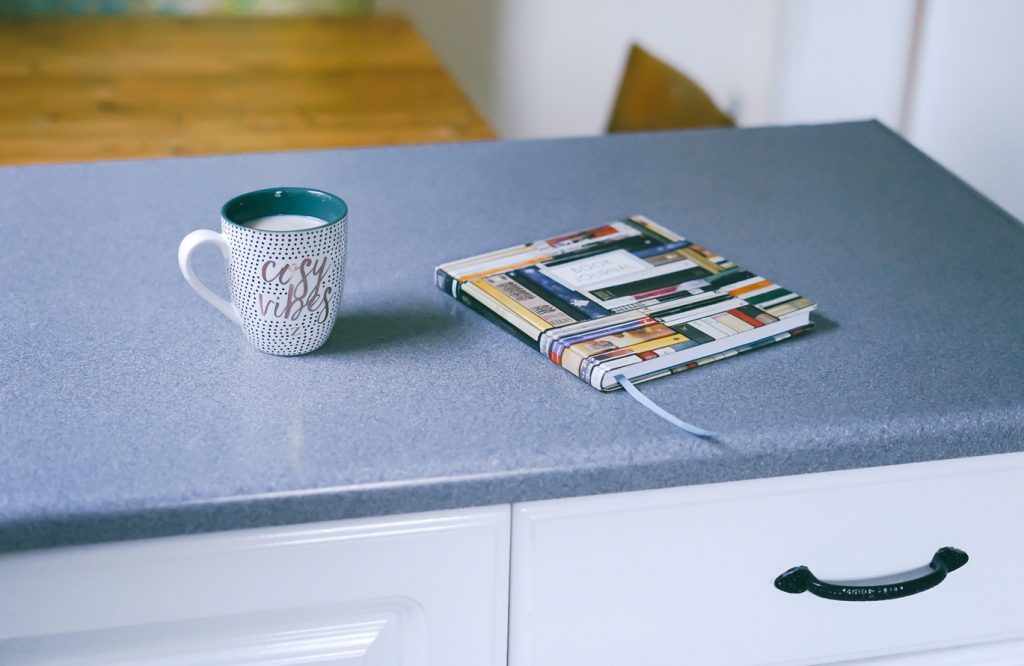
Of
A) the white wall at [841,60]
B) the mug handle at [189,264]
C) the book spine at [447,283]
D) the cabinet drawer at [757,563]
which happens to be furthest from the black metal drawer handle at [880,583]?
the white wall at [841,60]

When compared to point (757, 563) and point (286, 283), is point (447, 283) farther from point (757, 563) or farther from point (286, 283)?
point (757, 563)

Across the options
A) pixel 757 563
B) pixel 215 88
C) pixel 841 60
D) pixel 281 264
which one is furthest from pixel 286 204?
pixel 841 60

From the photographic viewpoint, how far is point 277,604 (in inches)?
27.1

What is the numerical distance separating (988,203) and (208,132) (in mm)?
1098

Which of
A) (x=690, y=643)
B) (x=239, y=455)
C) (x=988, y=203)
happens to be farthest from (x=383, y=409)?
(x=988, y=203)

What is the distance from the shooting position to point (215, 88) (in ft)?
6.10

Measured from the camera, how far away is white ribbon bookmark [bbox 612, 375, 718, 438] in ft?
2.27

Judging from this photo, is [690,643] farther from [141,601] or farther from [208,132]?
[208,132]

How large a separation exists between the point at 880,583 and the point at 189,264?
54 cm

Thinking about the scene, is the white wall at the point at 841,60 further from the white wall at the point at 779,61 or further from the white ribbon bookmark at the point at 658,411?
the white ribbon bookmark at the point at 658,411

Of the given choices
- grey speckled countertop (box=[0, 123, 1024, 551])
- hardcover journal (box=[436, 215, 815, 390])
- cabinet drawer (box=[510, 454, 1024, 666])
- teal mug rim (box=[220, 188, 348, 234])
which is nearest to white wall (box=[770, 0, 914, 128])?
grey speckled countertop (box=[0, 123, 1024, 551])

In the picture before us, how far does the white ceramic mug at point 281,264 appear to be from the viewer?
0.73 m

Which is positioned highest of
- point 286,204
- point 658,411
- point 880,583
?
point 286,204

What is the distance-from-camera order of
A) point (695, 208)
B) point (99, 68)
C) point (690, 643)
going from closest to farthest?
point (690, 643)
point (695, 208)
point (99, 68)
